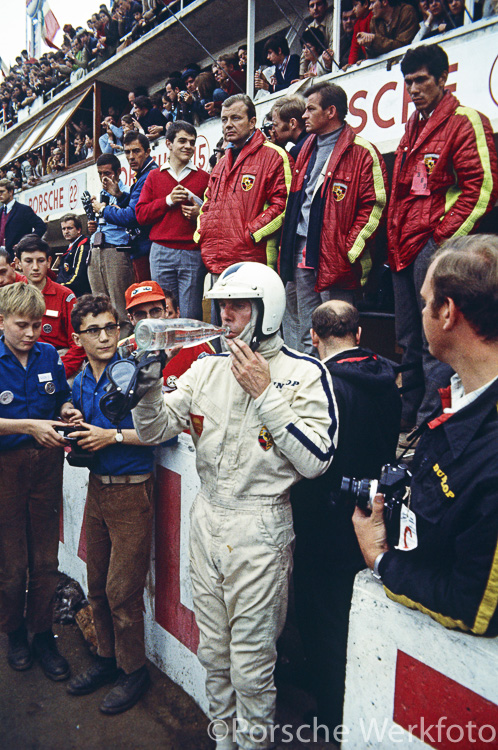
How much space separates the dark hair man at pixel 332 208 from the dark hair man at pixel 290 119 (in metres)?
0.77

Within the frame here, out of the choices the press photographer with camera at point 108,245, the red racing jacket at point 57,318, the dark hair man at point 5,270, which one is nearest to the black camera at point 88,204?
the press photographer with camera at point 108,245

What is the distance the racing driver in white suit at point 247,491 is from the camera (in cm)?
210

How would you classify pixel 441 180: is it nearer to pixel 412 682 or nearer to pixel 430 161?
pixel 430 161

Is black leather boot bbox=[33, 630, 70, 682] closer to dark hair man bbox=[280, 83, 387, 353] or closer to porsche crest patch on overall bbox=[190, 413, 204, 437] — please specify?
porsche crest patch on overall bbox=[190, 413, 204, 437]

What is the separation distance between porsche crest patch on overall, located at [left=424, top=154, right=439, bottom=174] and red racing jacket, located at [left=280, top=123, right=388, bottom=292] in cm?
43

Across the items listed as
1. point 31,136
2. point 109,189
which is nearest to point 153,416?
point 109,189

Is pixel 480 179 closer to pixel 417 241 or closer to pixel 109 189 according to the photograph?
pixel 417 241

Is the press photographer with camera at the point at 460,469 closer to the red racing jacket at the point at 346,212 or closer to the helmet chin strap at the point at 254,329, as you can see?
the helmet chin strap at the point at 254,329

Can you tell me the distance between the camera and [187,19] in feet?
34.0

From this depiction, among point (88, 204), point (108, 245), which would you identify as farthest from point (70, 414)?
point (88, 204)

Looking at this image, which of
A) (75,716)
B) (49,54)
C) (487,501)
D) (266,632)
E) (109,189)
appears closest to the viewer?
(487,501)

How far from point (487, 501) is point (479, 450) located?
14 centimetres

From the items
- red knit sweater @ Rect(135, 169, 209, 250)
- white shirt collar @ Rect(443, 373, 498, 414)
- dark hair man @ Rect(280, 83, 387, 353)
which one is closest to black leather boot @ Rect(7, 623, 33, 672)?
dark hair man @ Rect(280, 83, 387, 353)

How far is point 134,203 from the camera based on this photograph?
5719 millimetres
